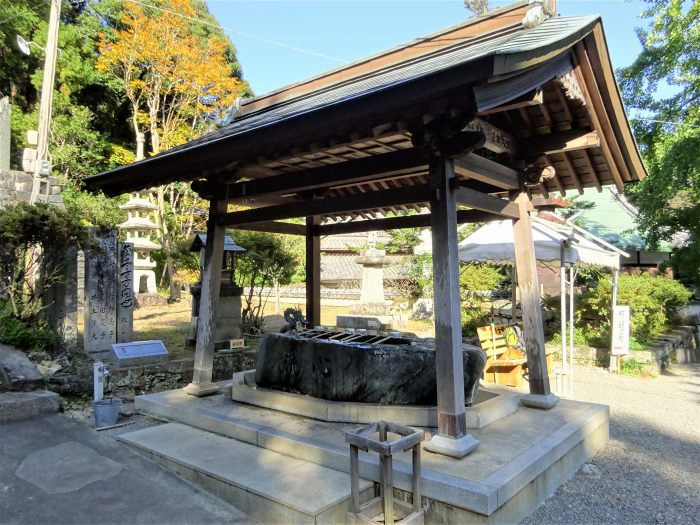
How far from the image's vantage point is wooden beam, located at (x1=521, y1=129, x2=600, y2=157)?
179 inches

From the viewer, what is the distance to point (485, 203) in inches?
180

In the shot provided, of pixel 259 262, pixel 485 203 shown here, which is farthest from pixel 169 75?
pixel 485 203

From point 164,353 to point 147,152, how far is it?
19.3 meters

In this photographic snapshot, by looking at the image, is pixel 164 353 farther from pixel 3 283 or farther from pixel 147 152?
pixel 147 152

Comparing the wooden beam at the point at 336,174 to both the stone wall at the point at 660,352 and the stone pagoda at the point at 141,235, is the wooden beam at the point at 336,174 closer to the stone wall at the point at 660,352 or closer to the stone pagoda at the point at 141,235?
the stone wall at the point at 660,352

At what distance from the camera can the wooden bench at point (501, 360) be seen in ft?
25.3

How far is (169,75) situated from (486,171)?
1891 cm

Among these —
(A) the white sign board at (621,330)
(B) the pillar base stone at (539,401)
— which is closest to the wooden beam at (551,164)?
(B) the pillar base stone at (539,401)

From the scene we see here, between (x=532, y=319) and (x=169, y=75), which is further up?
(x=169, y=75)

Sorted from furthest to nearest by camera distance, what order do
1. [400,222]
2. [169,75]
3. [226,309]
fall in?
[169,75] < [226,309] < [400,222]

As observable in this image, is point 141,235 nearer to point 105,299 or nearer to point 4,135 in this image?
point 4,135

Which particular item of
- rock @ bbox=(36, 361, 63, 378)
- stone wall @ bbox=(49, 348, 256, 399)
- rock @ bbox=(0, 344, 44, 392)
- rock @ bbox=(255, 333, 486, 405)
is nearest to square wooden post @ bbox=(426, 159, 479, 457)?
rock @ bbox=(255, 333, 486, 405)

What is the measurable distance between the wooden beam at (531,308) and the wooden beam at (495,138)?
648 mm

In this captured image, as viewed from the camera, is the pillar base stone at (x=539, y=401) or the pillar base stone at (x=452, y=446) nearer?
the pillar base stone at (x=452, y=446)
